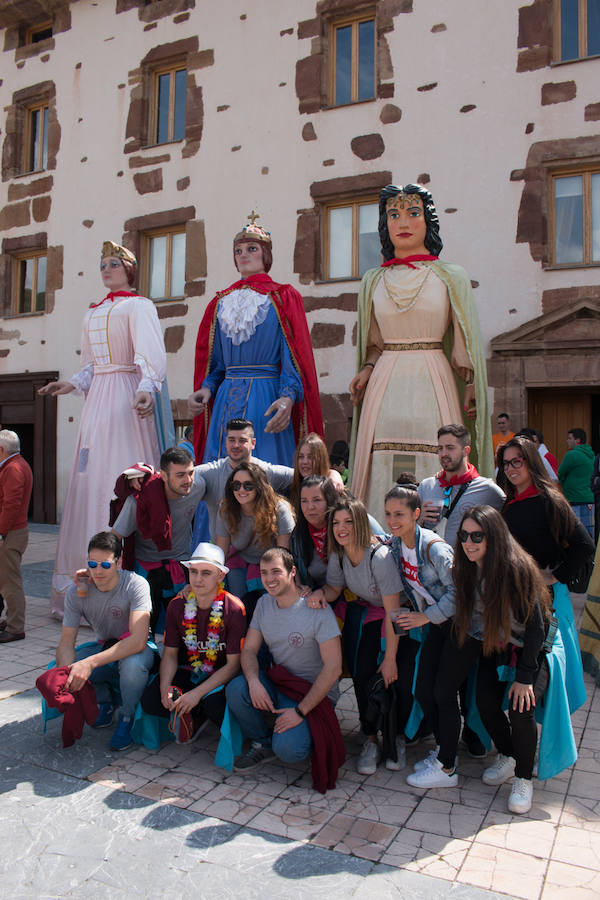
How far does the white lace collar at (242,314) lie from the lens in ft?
14.8

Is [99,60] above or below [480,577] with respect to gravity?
above

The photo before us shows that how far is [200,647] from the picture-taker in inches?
124

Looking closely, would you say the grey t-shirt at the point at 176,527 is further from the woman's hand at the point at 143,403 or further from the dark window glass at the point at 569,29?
the dark window glass at the point at 569,29

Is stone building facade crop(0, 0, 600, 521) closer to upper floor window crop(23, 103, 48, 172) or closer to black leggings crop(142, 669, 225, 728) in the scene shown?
upper floor window crop(23, 103, 48, 172)

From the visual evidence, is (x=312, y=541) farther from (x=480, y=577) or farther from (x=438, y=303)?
(x=438, y=303)

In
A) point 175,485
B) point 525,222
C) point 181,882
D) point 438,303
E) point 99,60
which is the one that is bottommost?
point 181,882

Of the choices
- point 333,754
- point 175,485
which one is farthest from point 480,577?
point 175,485

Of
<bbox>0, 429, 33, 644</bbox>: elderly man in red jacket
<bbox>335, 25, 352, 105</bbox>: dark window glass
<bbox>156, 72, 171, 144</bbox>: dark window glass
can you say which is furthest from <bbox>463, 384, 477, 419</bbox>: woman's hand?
<bbox>156, 72, 171, 144</bbox>: dark window glass

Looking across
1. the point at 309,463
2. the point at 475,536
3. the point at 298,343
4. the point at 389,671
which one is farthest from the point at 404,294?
the point at 389,671

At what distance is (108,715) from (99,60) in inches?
423

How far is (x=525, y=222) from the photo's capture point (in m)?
8.07

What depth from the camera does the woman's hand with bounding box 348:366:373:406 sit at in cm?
437

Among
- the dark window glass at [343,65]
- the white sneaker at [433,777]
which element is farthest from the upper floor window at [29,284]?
the white sneaker at [433,777]

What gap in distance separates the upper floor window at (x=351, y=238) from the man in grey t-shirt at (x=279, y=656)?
6.71 metres
